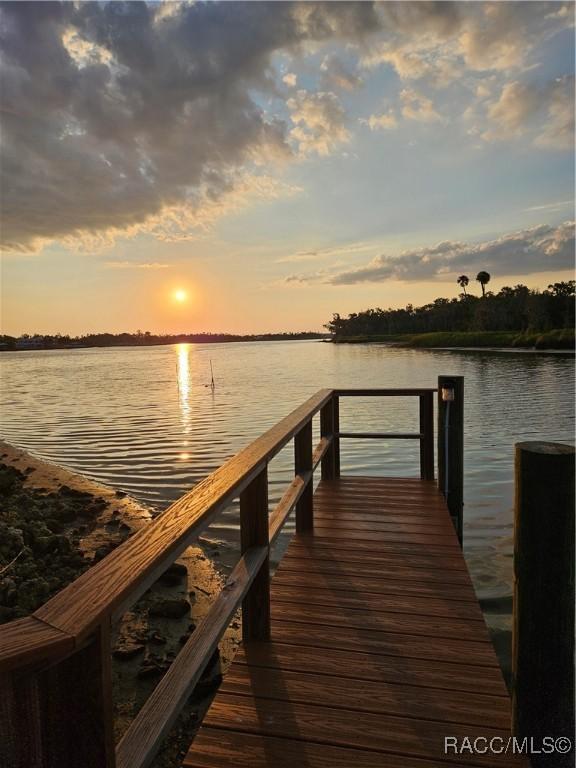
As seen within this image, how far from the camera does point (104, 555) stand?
22.1 ft

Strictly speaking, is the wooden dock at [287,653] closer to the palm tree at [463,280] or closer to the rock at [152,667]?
the rock at [152,667]

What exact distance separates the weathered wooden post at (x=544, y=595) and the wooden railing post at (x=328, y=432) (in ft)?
12.0

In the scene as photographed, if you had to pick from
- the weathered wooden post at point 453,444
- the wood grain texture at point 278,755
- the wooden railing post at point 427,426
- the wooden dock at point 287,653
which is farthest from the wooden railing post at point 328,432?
the wood grain texture at point 278,755

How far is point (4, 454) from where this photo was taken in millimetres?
14008

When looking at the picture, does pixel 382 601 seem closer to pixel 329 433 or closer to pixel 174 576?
pixel 329 433

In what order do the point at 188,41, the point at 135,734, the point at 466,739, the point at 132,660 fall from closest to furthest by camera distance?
the point at 135,734, the point at 466,739, the point at 132,660, the point at 188,41

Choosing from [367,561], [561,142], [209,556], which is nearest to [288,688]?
[367,561]

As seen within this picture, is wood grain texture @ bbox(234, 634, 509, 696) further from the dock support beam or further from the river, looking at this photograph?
the dock support beam

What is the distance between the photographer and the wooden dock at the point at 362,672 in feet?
6.84

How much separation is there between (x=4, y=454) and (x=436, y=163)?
1437cm

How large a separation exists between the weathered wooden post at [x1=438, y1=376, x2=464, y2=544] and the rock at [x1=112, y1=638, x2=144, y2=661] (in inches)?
144

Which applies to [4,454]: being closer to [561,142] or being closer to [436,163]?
[436,163]

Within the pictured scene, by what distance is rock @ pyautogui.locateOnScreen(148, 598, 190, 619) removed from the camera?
502 cm

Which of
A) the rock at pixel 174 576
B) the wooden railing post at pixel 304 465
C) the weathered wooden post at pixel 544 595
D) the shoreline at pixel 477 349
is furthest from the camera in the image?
the shoreline at pixel 477 349
